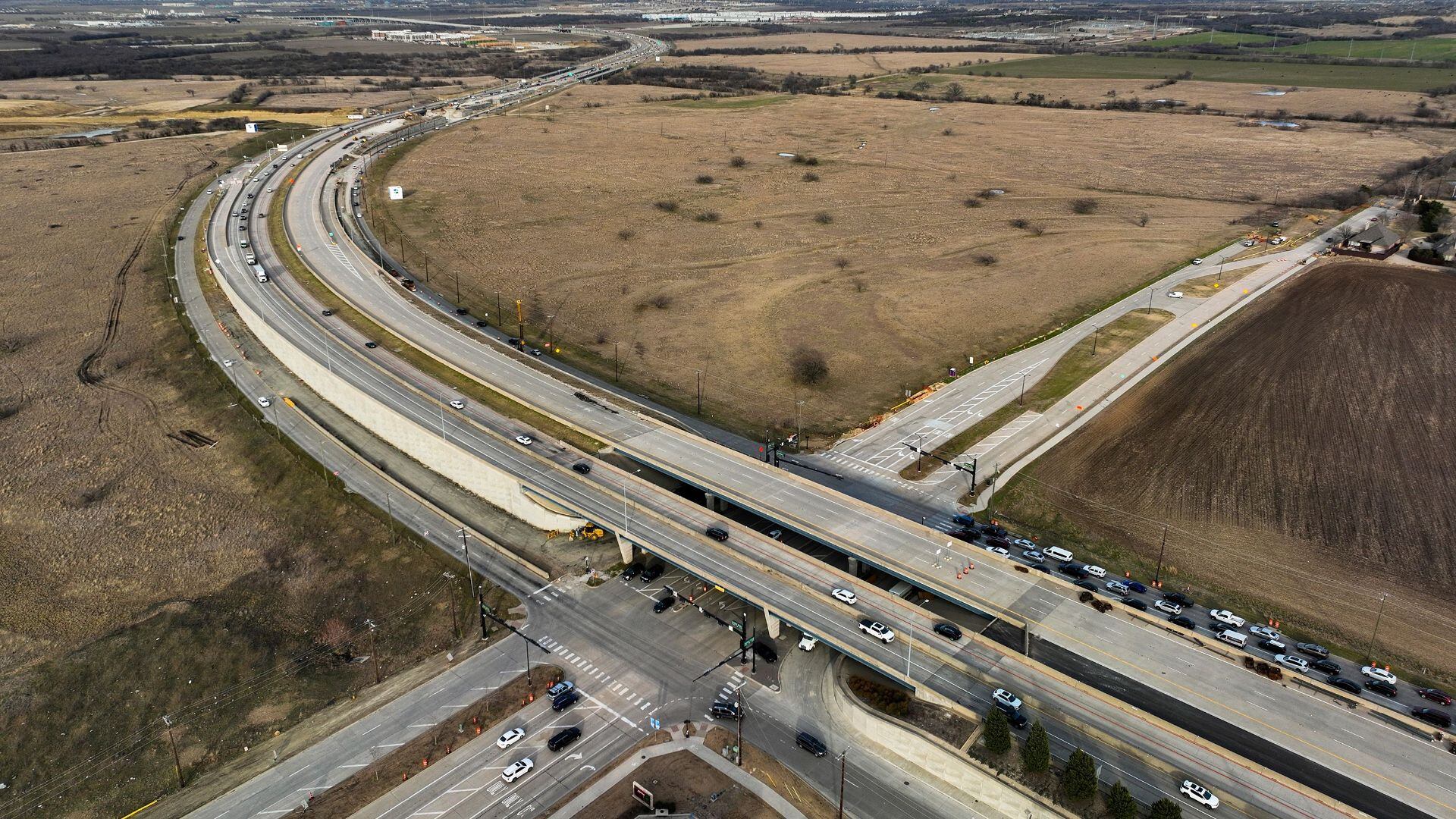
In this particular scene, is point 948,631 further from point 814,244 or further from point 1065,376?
point 814,244

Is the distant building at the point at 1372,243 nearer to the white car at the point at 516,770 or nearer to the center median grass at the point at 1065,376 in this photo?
the center median grass at the point at 1065,376

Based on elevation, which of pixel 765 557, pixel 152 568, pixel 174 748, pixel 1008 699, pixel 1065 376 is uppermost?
pixel 765 557

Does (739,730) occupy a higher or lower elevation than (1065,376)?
lower

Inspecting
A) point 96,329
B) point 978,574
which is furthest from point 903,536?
point 96,329

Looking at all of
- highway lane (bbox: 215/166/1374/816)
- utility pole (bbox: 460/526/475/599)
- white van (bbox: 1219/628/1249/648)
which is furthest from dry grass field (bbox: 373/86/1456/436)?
white van (bbox: 1219/628/1249/648)

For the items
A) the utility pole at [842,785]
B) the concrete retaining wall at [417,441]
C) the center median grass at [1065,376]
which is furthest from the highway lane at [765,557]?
the center median grass at [1065,376]

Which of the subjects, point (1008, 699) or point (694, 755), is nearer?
point (1008, 699)

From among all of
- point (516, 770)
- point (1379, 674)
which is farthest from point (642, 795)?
point (1379, 674)
